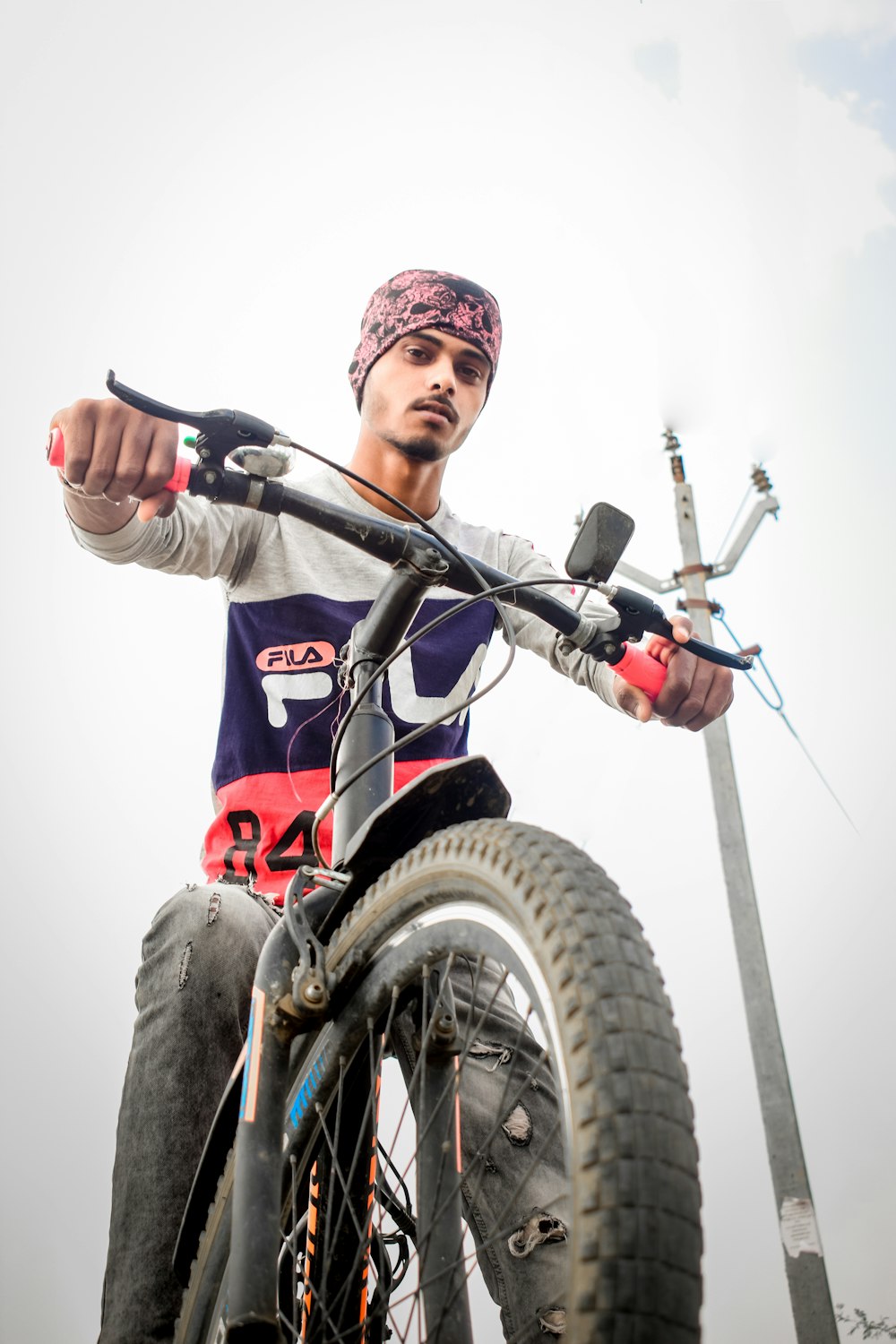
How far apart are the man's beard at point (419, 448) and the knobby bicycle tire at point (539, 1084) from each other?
136 centimetres

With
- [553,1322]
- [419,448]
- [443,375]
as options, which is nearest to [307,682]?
[419,448]

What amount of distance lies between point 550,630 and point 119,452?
4.18ft

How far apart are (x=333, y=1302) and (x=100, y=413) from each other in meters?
1.16

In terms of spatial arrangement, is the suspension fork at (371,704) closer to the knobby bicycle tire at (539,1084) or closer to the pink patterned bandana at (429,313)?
the knobby bicycle tire at (539,1084)

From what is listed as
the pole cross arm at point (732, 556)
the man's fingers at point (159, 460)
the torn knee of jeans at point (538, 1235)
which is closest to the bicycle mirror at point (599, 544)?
the man's fingers at point (159, 460)

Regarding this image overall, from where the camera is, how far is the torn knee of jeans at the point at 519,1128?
1.49m

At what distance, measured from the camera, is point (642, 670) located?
161 cm

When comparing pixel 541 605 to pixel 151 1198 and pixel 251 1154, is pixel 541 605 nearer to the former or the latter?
pixel 251 1154

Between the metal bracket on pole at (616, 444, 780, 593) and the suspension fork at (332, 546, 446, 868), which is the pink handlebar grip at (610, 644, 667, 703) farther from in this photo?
the metal bracket on pole at (616, 444, 780, 593)

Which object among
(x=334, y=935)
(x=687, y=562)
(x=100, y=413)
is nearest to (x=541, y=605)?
(x=334, y=935)

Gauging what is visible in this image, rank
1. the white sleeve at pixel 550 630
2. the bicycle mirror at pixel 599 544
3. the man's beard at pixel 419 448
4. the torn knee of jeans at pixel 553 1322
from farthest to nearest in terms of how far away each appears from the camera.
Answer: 1. the man's beard at pixel 419 448
2. the white sleeve at pixel 550 630
3. the bicycle mirror at pixel 599 544
4. the torn knee of jeans at pixel 553 1322

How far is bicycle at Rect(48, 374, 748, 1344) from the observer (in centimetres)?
77

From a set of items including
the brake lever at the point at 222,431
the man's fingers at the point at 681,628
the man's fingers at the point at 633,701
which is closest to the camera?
the brake lever at the point at 222,431

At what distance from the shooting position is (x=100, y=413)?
123 centimetres
